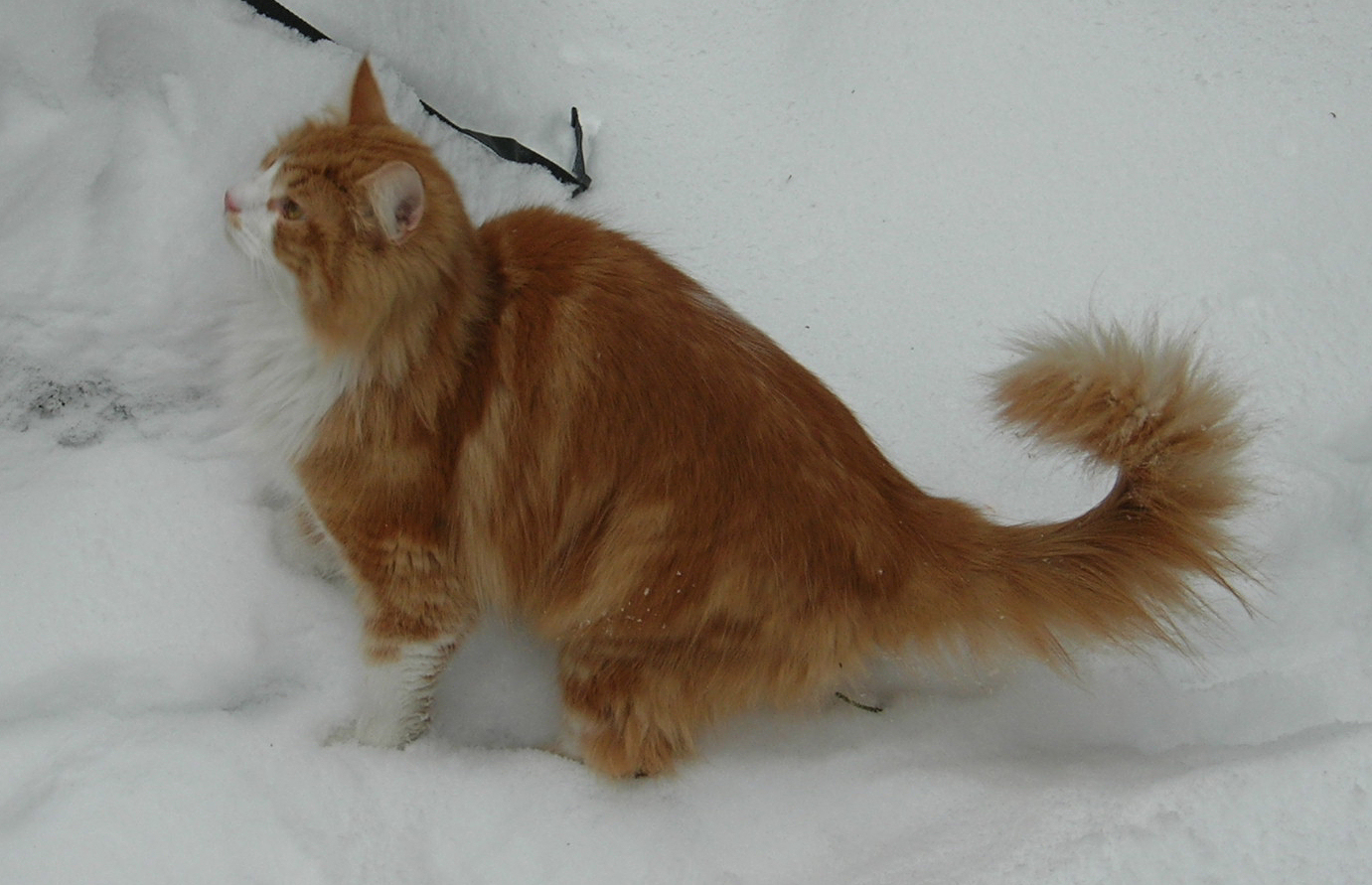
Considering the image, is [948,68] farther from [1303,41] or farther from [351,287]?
[351,287]

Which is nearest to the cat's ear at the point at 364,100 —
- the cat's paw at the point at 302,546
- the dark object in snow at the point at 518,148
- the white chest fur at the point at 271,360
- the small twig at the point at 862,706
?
the white chest fur at the point at 271,360

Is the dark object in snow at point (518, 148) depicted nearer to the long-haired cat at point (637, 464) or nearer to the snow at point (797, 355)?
the snow at point (797, 355)

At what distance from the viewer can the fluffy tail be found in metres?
1.67

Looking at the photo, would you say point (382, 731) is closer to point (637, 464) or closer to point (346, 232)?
point (637, 464)

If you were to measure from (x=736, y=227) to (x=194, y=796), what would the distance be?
1.97 meters

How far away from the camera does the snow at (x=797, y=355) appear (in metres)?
1.73

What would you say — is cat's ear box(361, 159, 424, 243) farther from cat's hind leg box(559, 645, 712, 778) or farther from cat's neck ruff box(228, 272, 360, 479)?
cat's hind leg box(559, 645, 712, 778)

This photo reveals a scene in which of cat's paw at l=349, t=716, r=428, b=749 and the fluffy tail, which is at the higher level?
the fluffy tail

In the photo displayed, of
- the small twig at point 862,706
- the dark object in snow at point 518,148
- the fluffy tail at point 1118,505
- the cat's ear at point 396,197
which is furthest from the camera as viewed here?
the dark object in snow at point 518,148

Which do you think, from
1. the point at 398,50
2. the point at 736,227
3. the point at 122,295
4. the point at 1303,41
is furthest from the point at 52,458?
the point at 1303,41

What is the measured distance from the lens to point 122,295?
2055 millimetres

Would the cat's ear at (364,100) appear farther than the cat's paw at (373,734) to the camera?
No

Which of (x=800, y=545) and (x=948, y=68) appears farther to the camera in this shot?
(x=948, y=68)

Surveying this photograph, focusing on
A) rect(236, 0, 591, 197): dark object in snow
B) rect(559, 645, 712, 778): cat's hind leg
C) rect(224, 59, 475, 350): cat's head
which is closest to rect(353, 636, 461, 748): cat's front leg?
rect(559, 645, 712, 778): cat's hind leg
